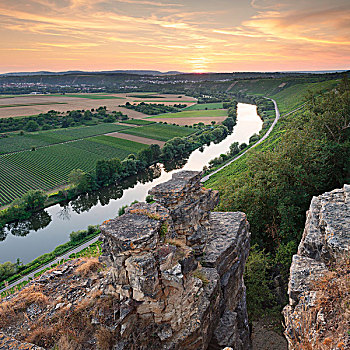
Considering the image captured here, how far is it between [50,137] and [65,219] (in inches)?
2322

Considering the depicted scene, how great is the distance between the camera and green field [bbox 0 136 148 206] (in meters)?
56.7

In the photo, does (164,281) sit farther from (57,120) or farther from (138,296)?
(57,120)

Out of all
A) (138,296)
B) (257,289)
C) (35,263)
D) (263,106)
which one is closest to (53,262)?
(35,263)

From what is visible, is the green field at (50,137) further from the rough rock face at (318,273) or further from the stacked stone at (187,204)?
the rough rock face at (318,273)

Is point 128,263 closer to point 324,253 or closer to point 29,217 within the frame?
point 324,253

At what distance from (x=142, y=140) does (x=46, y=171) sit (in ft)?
115

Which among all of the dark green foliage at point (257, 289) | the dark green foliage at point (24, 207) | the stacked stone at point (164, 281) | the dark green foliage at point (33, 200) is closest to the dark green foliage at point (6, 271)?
the dark green foliage at point (24, 207)

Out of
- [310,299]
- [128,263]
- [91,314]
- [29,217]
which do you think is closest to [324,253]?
[310,299]

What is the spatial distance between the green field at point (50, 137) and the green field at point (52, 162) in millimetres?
5929

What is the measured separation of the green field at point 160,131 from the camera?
94175 millimetres

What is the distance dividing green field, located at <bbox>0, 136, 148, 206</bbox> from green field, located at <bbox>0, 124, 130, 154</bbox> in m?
5.93

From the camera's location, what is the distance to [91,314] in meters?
9.07

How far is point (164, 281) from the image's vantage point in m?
9.12

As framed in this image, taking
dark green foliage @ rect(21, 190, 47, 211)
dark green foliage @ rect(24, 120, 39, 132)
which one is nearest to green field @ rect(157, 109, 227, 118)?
dark green foliage @ rect(24, 120, 39, 132)
